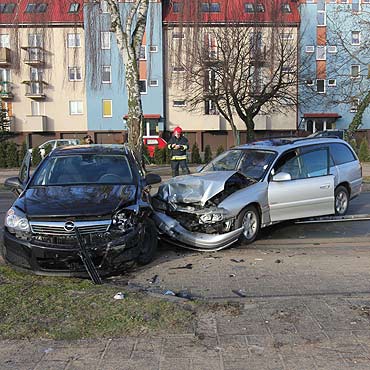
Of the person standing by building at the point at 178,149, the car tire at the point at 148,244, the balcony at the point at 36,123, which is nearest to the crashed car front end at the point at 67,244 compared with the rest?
the car tire at the point at 148,244

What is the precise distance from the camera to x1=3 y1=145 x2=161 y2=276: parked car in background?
16.7 feet

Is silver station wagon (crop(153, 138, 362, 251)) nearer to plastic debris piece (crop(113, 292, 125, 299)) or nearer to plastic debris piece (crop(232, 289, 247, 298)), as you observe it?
plastic debris piece (crop(232, 289, 247, 298))

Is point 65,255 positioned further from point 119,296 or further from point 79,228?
point 119,296

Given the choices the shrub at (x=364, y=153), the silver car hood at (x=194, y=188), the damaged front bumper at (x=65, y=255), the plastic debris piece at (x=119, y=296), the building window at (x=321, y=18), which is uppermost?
the building window at (x=321, y=18)

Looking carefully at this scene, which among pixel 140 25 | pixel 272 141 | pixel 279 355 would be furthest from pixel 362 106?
pixel 279 355

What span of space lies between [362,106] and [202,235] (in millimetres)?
18484

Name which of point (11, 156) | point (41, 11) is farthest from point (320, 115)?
point (41, 11)

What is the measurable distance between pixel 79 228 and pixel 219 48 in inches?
979

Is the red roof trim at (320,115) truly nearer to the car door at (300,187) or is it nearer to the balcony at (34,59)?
the balcony at (34,59)

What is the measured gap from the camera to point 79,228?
5.14 metres

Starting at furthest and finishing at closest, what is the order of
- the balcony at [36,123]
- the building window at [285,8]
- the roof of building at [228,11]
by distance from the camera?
the balcony at [36,123]
the building window at [285,8]
the roof of building at [228,11]

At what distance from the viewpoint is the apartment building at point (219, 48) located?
14961 mm

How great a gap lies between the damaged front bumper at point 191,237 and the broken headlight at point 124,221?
0.99 metres

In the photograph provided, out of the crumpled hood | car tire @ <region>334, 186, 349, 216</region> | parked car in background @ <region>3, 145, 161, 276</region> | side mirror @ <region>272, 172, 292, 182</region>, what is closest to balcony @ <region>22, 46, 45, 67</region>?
car tire @ <region>334, 186, 349, 216</region>
